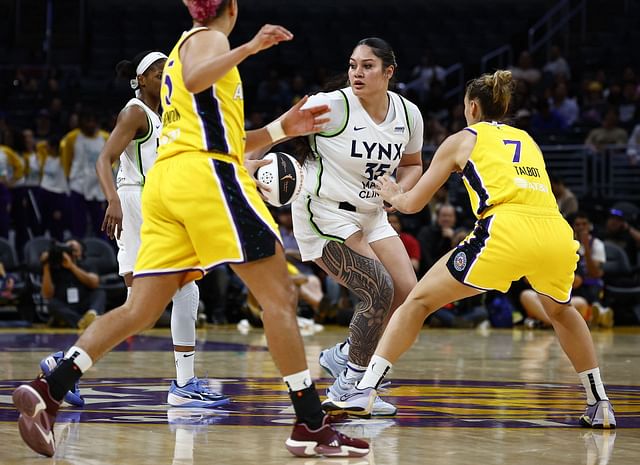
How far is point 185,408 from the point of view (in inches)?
232

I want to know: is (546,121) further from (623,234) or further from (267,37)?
(267,37)

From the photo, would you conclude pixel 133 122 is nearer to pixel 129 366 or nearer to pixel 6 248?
pixel 129 366

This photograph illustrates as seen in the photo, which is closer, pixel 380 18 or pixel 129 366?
pixel 129 366

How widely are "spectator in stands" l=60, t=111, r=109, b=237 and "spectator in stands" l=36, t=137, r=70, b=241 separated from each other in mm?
129

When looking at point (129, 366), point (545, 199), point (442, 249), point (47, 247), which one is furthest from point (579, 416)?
point (47, 247)

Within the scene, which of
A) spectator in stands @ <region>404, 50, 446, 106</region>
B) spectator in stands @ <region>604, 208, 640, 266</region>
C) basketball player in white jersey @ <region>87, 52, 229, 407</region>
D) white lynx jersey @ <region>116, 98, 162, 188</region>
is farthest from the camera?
spectator in stands @ <region>404, 50, 446, 106</region>

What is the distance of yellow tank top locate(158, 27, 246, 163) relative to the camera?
4.61 meters

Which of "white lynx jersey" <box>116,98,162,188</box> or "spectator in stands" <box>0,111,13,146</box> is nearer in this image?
"white lynx jersey" <box>116,98,162,188</box>

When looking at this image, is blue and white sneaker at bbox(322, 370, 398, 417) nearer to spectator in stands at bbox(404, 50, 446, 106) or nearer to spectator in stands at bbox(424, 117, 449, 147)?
spectator in stands at bbox(424, 117, 449, 147)

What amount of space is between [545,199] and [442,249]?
332 inches

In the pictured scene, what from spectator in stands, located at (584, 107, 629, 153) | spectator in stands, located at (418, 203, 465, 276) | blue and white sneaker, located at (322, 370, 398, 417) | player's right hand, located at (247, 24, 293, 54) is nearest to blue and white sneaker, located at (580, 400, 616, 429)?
blue and white sneaker, located at (322, 370, 398, 417)

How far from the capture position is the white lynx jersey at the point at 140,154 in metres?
6.44

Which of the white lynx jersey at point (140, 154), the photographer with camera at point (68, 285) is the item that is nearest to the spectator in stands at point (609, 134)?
the photographer with camera at point (68, 285)

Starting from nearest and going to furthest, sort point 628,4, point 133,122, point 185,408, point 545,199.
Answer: point 545,199 → point 185,408 → point 133,122 → point 628,4
